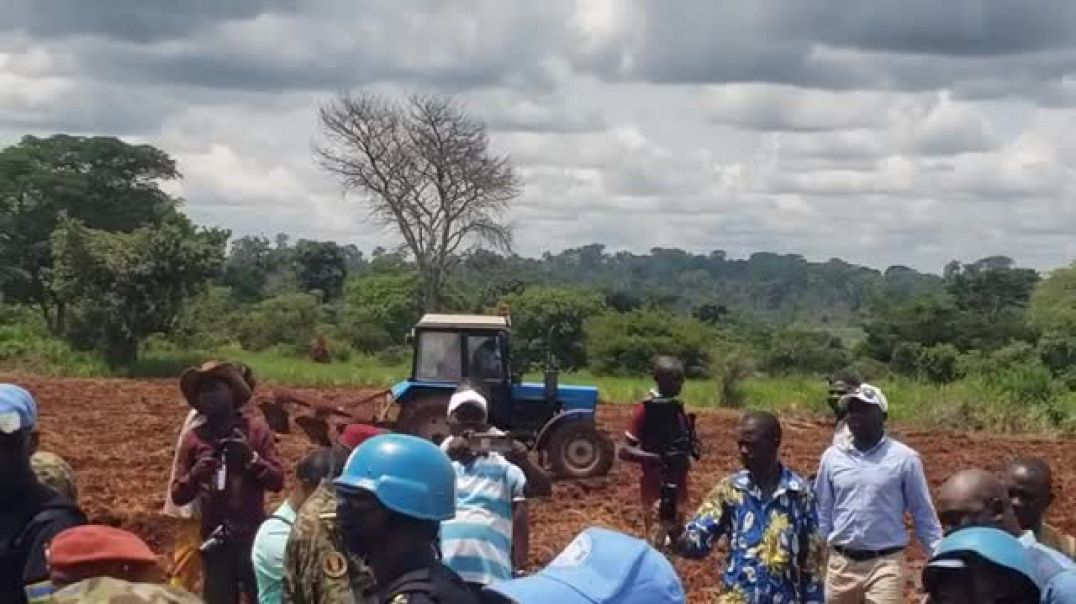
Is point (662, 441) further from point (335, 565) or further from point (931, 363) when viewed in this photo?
point (931, 363)

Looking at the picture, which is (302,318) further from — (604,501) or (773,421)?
(773,421)

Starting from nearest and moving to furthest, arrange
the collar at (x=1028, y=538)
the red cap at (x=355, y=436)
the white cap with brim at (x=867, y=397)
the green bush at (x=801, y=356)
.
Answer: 1. the collar at (x=1028, y=538)
2. the red cap at (x=355, y=436)
3. the white cap with brim at (x=867, y=397)
4. the green bush at (x=801, y=356)

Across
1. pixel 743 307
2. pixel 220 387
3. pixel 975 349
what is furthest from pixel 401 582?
pixel 743 307

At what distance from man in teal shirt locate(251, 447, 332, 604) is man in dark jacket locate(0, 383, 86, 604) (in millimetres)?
Answer: 955

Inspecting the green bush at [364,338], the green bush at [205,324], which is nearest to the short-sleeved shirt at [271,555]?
the green bush at [205,324]

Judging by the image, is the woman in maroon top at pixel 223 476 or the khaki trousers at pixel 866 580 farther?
the woman in maroon top at pixel 223 476

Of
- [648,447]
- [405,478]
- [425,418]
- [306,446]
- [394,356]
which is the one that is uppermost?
[405,478]

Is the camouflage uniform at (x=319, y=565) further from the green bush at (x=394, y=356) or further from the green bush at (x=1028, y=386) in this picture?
the green bush at (x=394, y=356)

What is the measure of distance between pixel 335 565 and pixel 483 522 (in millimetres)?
1147

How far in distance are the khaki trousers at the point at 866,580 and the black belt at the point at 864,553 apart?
15mm

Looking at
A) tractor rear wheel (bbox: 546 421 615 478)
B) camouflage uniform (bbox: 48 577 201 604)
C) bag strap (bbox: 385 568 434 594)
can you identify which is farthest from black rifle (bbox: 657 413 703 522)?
tractor rear wheel (bbox: 546 421 615 478)

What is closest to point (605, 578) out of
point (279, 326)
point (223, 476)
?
point (223, 476)

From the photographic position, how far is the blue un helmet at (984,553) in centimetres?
335

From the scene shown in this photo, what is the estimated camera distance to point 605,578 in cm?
293
